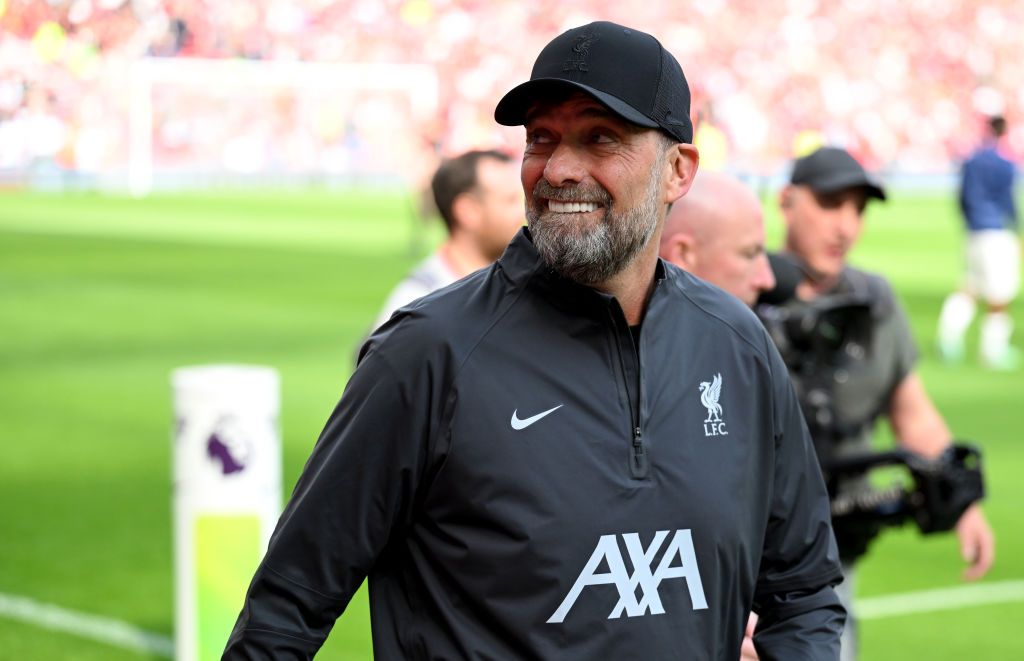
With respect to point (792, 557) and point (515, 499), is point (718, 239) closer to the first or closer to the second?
point (792, 557)

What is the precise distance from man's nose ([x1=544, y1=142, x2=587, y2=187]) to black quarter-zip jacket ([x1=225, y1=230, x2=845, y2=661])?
142 mm

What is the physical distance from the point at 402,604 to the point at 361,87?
137 ft

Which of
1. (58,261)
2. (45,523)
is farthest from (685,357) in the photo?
(58,261)

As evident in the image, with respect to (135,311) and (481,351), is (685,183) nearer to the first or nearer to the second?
(481,351)

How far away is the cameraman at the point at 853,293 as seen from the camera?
4.77 m

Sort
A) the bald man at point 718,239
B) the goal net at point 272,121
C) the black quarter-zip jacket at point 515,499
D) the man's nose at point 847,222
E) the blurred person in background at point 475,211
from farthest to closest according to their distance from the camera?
1. the goal net at point 272,121
2. the blurred person in background at point 475,211
3. the man's nose at point 847,222
4. the bald man at point 718,239
5. the black quarter-zip jacket at point 515,499

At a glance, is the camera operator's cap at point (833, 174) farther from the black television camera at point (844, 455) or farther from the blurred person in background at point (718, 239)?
the blurred person in background at point (718, 239)

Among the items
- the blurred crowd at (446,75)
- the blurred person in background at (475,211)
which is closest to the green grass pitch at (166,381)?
the blurred person in background at (475,211)

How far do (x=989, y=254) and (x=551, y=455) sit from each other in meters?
14.2

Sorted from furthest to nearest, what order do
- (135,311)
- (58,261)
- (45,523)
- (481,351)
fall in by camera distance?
1. (58,261)
2. (135,311)
3. (45,523)
4. (481,351)

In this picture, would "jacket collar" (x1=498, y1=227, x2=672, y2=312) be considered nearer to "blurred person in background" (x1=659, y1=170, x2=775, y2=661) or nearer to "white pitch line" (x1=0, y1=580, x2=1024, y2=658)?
"blurred person in background" (x1=659, y1=170, x2=775, y2=661)

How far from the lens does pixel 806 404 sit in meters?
4.41

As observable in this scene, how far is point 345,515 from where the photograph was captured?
240cm

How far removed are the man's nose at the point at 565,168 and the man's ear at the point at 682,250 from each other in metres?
1.29
